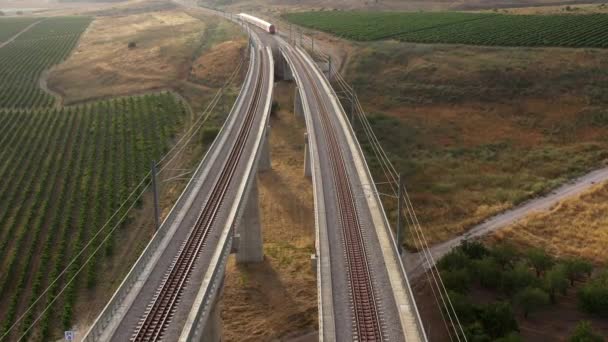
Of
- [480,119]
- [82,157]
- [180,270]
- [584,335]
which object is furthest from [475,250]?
[82,157]

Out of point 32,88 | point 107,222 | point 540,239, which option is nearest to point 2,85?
point 32,88

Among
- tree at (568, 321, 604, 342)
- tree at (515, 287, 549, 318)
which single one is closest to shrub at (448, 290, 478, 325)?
tree at (515, 287, 549, 318)

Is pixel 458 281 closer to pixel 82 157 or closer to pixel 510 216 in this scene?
pixel 510 216

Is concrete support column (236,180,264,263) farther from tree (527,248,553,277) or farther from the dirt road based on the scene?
tree (527,248,553,277)

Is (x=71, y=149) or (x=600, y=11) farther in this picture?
(x=600, y=11)

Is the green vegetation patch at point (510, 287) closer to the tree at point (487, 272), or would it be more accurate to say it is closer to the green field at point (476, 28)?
the tree at point (487, 272)

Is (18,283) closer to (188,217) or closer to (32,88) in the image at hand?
(188,217)
